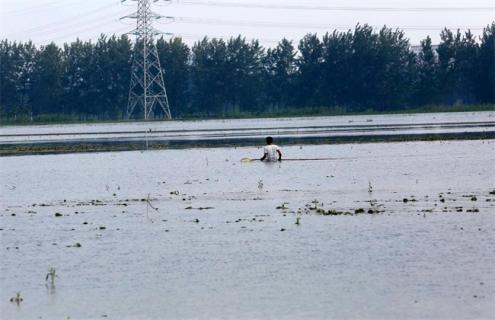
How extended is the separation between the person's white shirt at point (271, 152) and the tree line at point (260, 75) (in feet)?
351

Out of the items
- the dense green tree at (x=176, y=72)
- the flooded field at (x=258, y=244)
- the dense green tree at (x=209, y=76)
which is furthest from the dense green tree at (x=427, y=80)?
the flooded field at (x=258, y=244)

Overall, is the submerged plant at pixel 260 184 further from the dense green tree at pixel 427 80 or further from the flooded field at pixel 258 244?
the dense green tree at pixel 427 80

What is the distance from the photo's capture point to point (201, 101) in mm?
170375

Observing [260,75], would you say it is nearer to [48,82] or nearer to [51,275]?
[48,82]

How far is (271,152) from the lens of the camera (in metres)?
53.3

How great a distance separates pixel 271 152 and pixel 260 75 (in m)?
121

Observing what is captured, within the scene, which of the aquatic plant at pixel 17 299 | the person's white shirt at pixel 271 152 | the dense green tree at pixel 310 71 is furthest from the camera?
the dense green tree at pixel 310 71

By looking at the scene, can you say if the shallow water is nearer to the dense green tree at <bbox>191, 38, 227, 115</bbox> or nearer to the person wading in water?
the dense green tree at <bbox>191, 38, 227, 115</bbox>

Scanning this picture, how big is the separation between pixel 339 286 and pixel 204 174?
2968 cm

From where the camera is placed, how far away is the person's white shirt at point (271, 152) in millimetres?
52844

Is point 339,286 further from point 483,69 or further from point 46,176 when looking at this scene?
point 483,69

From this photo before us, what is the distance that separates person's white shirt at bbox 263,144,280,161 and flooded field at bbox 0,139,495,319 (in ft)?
8.96

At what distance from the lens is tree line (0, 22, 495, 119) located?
527 feet

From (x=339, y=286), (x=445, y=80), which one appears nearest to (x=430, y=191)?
(x=339, y=286)
